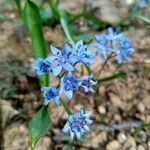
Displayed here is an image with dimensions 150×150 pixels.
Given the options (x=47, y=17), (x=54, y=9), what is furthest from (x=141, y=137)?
(x=47, y=17)

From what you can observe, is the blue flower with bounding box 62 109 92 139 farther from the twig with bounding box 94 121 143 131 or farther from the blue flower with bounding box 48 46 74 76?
the twig with bounding box 94 121 143 131

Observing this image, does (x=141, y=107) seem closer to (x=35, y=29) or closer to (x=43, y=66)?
(x=35, y=29)

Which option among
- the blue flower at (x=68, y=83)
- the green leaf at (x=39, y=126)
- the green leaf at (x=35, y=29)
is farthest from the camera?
the green leaf at (x=35, y=29)

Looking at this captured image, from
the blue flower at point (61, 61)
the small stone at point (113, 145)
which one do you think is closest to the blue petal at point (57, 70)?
the blue flower at point (61, 61)

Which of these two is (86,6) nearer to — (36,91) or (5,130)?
(36,91)

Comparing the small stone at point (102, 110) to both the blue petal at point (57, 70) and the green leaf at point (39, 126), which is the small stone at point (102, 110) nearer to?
the green leaf at point (39, 126)

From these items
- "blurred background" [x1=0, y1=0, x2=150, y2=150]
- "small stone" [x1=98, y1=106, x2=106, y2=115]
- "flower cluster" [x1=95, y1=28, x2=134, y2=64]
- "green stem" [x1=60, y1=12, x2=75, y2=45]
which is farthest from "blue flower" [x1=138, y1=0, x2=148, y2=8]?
"small stone" [x1=98, y1=106, x2=106, y2=115]

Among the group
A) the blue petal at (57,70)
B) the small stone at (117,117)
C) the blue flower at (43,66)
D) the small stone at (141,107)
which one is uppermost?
the blue flower at (43,66)
